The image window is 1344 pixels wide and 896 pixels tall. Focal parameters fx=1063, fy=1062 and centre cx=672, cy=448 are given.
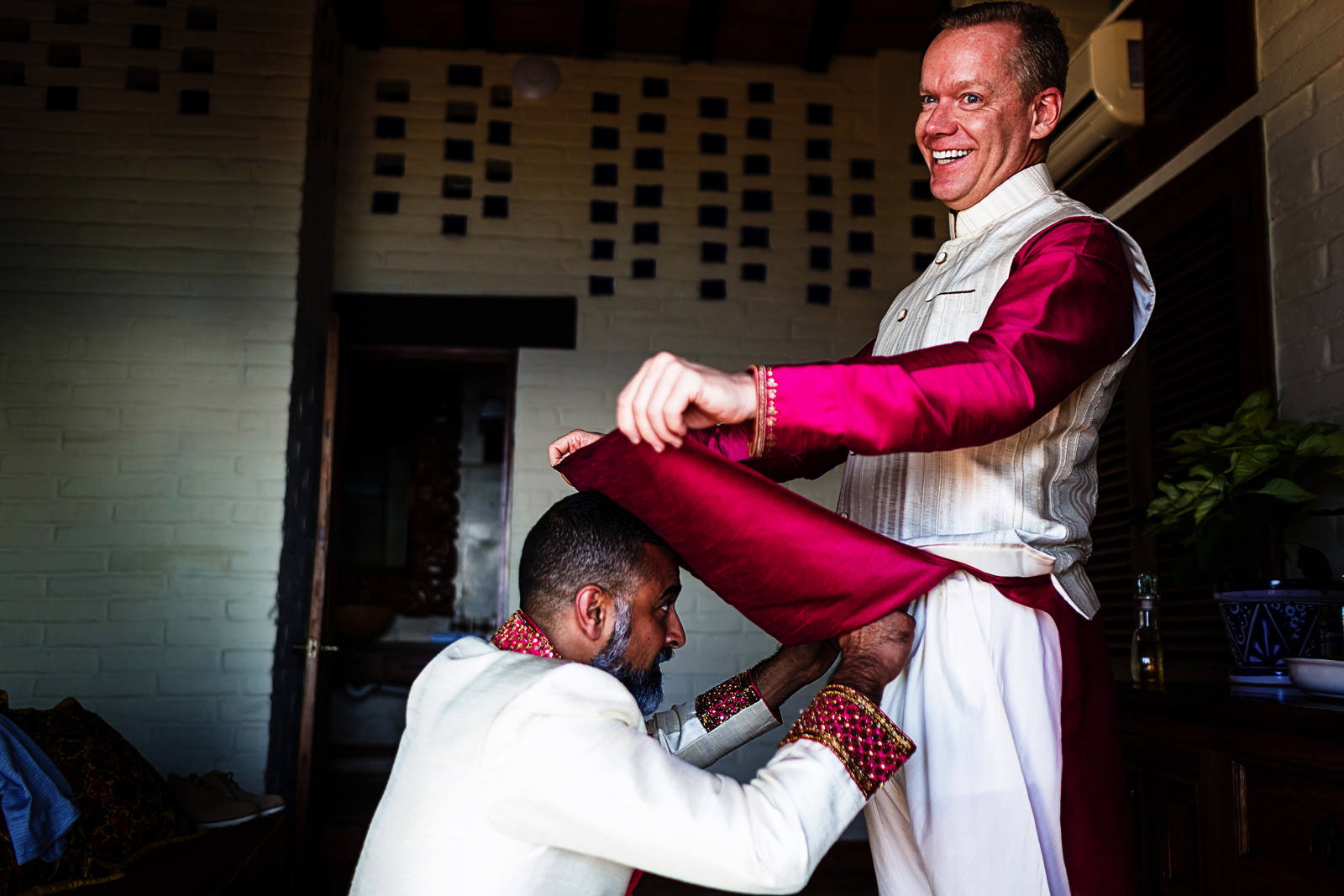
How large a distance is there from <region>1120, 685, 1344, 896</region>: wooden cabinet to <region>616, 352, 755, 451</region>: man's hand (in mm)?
1081

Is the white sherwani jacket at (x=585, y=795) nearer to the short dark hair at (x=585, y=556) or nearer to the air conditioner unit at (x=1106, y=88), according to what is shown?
the short dark hair at (x=585, y=556)

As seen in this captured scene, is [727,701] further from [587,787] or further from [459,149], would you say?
[459,149]

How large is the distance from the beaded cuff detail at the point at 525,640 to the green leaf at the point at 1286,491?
152 centimetres

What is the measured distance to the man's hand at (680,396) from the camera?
0.91m

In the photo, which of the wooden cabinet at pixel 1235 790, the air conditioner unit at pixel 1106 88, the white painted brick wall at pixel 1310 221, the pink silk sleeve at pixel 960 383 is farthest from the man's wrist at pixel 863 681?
the air conditioner unit at pixel 1106 88

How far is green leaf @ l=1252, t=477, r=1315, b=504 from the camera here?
2.06 meters

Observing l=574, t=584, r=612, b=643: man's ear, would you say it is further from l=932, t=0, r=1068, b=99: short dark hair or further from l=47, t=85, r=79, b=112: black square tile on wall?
l=47, t=85, r=79, b=112: black square tile on wall

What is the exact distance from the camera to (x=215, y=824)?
304 centimetres

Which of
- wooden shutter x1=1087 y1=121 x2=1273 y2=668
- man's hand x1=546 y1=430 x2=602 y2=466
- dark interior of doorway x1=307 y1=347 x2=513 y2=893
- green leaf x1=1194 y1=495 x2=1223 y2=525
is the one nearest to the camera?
man's hand x1=546 y1=430 x2=602 y2=466

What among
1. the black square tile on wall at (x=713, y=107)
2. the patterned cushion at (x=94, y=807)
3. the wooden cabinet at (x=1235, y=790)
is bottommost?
the patterned cushion at (x=94, y=807)

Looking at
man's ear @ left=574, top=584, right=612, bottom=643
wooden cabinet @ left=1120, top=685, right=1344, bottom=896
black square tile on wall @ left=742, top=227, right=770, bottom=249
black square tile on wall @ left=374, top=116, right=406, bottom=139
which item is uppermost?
black square tile on wall @ left=374, top=116, right=406, bottom=139

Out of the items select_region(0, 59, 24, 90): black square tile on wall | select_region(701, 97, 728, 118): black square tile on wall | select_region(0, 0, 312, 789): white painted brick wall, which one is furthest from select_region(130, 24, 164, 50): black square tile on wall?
select_region(701, 97, 728, 118): black square tile on wall

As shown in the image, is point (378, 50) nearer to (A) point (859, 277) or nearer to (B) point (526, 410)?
(B) point (526, 410)

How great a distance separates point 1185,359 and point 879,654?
2.37 metres
